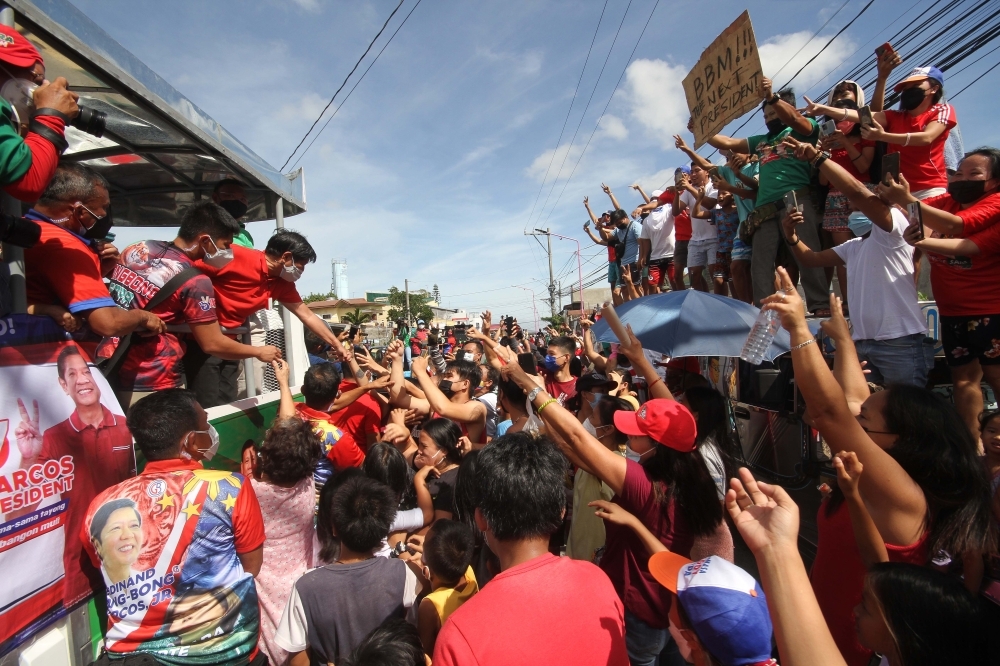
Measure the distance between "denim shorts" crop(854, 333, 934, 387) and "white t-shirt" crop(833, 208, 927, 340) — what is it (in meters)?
0.06

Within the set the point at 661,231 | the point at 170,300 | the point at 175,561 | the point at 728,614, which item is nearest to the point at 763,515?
the point at 728,614

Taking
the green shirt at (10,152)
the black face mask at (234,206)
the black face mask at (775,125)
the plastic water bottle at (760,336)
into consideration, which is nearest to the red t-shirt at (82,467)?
Result: the green shirt at (10,152)

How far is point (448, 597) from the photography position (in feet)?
7.60

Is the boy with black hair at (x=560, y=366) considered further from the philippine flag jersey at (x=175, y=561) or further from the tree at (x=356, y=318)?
the tree at (x=356, y=318)

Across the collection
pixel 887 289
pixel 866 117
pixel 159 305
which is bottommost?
pixel 887 289

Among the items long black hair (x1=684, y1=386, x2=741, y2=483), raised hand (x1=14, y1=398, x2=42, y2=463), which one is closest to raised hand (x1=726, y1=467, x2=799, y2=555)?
long black hair (x1=684, y1=386, x2=741, y2=483)

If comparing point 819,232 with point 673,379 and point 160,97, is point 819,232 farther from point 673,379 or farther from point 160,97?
point 160,97

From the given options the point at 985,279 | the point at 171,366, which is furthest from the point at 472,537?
the point at 985,279

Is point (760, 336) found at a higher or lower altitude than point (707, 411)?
higher

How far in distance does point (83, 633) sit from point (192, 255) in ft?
6.98

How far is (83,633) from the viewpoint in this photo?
1970mm

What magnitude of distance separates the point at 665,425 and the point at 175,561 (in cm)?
202

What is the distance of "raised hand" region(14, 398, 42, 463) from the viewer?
68.7 inches

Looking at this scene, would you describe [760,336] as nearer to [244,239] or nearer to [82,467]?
[82,467]
